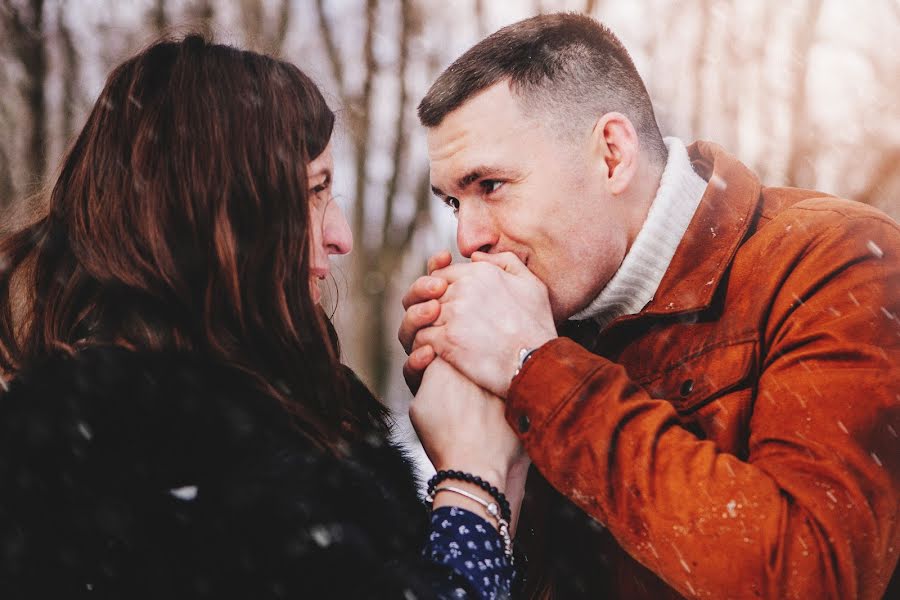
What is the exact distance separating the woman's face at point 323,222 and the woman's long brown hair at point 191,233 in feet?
0.21

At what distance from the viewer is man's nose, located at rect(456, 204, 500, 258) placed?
244 centimetres

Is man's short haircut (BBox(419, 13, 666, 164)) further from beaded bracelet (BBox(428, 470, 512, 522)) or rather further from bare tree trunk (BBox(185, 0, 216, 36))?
bare tree trunk (BBox(185, 0, 216, 36))

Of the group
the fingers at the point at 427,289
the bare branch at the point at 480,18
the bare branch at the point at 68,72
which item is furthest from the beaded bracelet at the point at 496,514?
the bare branch at the point at 480,18

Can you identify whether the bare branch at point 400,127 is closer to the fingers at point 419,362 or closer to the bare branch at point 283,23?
the bare branch at point 283,23

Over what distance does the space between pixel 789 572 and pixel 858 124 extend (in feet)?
13.0

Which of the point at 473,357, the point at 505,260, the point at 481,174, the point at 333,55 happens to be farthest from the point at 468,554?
the point at 333,55

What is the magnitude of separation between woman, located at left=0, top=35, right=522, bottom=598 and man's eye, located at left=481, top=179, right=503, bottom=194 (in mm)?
470

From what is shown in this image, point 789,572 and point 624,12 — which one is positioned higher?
point 624,12

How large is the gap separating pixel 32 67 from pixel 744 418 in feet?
14.7

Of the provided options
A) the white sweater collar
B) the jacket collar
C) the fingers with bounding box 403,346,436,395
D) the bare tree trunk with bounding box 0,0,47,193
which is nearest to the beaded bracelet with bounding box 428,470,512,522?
the fingers with bounding box 403,346,436,395

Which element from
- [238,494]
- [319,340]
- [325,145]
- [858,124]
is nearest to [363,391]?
[319,340]

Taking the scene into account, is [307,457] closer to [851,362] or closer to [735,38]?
[851,362]

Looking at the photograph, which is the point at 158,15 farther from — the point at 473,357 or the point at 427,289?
the point at 473,357

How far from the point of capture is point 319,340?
6.35 feet
